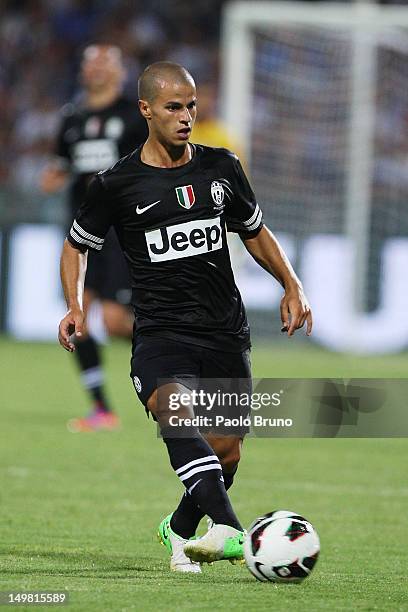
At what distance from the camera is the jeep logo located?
215 inches

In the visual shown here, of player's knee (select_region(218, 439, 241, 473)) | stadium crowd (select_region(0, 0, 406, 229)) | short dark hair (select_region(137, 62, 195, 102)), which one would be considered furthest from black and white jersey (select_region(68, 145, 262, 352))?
stadium crowd (select_region(0, 0, 406, 229))

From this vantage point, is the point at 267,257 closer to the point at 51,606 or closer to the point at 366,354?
the point at 51,606

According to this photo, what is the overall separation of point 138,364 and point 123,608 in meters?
1.28

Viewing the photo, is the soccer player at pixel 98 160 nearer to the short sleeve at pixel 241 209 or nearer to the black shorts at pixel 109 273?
the black shorts at pixel 109 273

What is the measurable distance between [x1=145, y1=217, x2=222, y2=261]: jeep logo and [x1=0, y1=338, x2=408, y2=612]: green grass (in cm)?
124

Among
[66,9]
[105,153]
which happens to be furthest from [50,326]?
[105,153]

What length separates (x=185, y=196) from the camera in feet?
17.9

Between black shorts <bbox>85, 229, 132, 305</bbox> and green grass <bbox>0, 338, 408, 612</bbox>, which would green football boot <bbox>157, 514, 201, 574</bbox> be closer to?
green grass <bbox>0, 338, 408, 612</bbox>

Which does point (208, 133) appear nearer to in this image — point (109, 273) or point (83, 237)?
point (109, 273)

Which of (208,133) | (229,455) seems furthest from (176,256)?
(208,133)

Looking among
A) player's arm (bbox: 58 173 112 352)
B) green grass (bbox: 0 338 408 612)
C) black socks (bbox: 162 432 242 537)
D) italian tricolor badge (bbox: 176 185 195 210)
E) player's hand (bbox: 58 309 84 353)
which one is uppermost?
italian tricolor badge (bbox: 176 185 195 210)

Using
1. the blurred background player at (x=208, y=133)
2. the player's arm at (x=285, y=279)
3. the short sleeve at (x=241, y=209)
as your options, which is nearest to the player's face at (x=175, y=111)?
the short sleeve at (x=241, y=209)

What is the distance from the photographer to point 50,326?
58.5ft

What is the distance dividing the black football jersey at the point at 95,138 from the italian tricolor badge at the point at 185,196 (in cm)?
489
